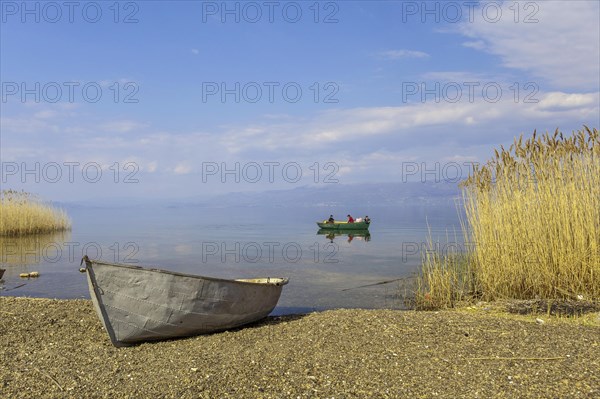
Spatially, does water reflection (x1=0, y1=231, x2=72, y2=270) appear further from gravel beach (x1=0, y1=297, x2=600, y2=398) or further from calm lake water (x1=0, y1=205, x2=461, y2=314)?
gravel beach (x1=0, y1=297, x2=600, y2=398)

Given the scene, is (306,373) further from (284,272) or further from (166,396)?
(284,272)

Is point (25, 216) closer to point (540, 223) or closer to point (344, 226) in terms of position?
point (344, 226)

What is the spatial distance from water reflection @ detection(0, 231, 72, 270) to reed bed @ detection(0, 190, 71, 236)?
52cm

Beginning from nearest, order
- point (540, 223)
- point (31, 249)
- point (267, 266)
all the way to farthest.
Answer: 1. point (540, 223)
2. point (267, 266)
3. point (31, 249)

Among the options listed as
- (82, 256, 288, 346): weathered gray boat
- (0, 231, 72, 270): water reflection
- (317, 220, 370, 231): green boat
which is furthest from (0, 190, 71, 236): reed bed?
(82, 256, 288, 346): weathered gray boat

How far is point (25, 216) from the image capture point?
32.0 metres

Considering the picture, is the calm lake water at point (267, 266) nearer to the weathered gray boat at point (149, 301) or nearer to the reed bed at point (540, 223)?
the reed bed at point (540, 223)

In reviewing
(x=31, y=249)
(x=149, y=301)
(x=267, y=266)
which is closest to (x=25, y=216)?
(x=31, y=249)

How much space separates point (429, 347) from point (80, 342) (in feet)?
17.6

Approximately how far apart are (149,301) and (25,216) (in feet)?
95.5

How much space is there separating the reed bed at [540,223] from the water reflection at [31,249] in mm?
17863

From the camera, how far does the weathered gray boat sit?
7410mm

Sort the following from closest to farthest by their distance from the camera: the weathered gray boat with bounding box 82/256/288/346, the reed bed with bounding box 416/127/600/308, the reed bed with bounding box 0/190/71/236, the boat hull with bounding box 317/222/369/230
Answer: the weathered gray boat with bounding box 82/256/288/346, the reed bed with bounding box 416/127/600/308, the reed bed with bounding box 0/190/71/236, the boat hull with bounding box 317/222/369/230

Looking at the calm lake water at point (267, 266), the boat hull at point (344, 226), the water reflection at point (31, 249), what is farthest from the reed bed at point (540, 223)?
the boat hull at point (344, 226)
